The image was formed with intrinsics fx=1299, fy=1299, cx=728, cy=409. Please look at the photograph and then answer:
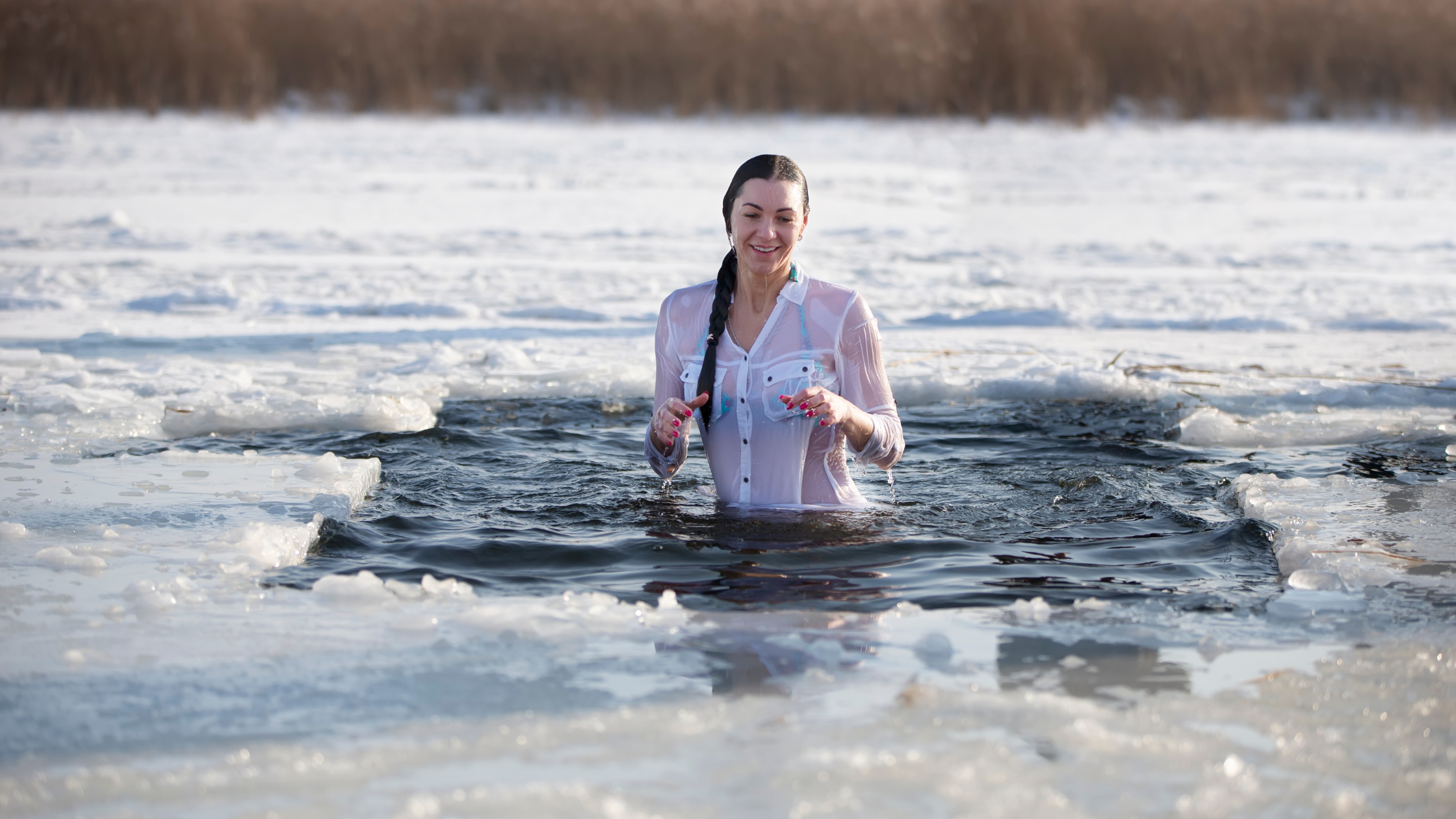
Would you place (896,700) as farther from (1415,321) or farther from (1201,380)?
(1415,321)

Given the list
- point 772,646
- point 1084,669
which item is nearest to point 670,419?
point 772,646

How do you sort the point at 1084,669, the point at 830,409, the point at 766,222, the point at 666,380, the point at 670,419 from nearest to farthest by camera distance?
the point at 1084,669
the point at 830,409
the point at 670,419
the point at 766,222
the point at 666,380

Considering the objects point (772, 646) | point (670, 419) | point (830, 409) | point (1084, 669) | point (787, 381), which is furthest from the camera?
point (787, 381)

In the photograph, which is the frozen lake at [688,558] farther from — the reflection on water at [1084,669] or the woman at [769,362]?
the woman at [769,362]

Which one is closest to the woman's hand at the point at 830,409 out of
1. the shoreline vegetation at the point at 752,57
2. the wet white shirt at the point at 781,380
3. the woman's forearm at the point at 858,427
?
the woman's forearm at the point at 858,427

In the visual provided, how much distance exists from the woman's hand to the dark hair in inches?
13.5

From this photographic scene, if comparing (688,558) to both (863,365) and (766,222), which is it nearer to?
(863,365)

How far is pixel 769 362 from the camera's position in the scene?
3.87 metres

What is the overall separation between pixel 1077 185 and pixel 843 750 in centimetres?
1390

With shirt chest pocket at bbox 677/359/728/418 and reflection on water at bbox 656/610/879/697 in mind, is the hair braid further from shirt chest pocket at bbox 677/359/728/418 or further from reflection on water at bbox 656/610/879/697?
reflection on water at bbox 656/610/879/697

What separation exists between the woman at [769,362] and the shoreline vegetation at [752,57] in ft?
58.2

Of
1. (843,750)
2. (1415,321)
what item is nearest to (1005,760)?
(843,750)

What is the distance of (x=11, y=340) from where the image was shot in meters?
7.20

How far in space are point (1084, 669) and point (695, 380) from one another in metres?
1.57
